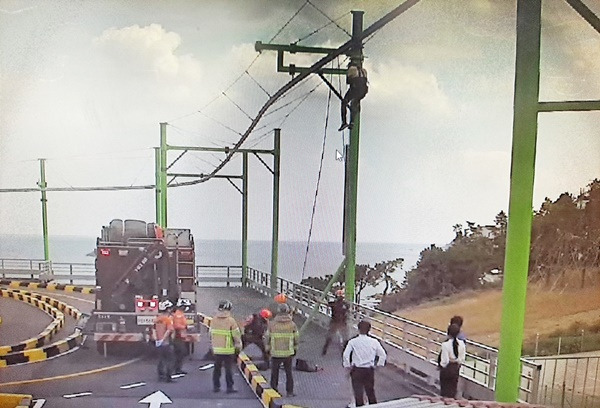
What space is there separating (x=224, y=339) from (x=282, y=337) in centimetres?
29

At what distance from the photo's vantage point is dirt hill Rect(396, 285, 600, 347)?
2.43 meters

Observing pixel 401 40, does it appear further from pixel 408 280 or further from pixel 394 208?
pixel 408 280

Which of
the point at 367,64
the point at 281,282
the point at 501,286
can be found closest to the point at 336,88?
the point at 367,64

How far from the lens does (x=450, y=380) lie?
2.42m

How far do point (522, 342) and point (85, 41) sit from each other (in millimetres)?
2457

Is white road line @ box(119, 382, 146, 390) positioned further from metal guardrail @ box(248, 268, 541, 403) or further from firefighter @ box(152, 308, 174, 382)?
metal guardrail @ box(248, 268, 541, 403)

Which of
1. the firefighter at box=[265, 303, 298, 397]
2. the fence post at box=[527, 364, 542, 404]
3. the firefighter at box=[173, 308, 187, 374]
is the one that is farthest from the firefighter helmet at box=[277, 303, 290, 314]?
the fence post at box=[527, 364, 542, 404]

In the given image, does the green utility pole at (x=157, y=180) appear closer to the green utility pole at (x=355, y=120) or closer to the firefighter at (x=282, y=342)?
the green utility pole at (x=355, y=120)

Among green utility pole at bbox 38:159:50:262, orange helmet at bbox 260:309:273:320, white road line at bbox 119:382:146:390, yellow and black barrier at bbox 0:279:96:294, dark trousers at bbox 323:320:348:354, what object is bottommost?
white road line at bbox 119:382:146:390

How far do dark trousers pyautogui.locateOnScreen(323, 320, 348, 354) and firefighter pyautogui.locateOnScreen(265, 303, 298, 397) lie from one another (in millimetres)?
153

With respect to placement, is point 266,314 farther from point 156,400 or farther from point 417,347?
point 417,347

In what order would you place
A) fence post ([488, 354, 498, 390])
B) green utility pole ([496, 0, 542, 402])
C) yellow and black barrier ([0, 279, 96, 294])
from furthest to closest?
yellow and black barrier ([0, 279, 96, 294]) → fence post ([488, 354, 498, 390]) → green utility pole ([496, 0, 542, 402])

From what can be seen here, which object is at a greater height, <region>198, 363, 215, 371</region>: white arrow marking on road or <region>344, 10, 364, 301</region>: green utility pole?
<region>344, 10, 364, 301</region>: green utility pole

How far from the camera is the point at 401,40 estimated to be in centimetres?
250
